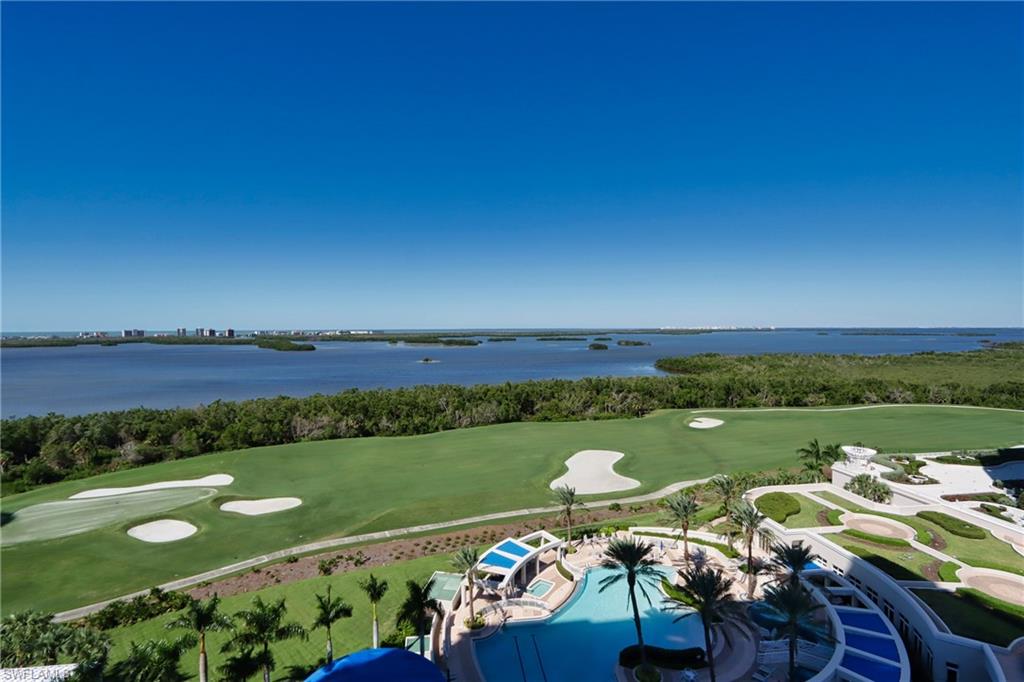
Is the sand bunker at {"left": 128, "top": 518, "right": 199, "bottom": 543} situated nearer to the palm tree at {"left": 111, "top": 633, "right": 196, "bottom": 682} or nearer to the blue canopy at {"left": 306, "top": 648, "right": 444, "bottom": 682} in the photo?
the palm tree at {"left": 111, "top": 633, "right": 196, "bottom": 682}

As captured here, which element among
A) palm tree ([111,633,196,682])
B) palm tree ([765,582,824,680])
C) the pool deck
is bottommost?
the pool deck

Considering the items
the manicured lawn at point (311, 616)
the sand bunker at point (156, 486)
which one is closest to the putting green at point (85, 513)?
the sand bunker at point (156, 486)

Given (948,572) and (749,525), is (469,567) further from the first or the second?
(948,572)

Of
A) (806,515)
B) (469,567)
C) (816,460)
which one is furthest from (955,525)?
(469,567)

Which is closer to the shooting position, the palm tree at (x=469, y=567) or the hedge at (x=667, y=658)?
the hedge at (x=667, y=658)

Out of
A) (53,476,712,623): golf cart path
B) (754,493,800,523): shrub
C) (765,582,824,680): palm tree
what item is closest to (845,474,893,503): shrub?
(754,493,800,523): shrub

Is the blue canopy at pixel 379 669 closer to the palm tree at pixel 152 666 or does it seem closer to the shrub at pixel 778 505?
the palm tree at pixel 152 666

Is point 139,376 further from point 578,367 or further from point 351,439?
point 578,367

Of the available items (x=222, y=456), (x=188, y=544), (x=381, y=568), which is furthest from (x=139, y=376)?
(x=381, y=568)
